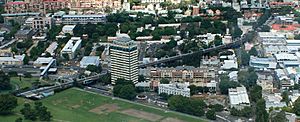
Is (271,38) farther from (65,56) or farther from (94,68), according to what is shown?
(65,56)

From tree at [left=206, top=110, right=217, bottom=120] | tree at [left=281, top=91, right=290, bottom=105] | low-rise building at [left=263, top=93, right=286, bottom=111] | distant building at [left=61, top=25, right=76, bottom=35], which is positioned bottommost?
tree at [left=206, top=110, right=217, bottom=120]

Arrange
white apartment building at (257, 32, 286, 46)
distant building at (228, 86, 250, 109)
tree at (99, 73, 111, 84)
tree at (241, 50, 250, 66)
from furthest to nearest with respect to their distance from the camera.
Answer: white apartment building at (257, 32, 286, 46) < tree at (241, 50, 250, 66) < tree at (99, 73, 111, 84) < distant building at (228, 86, 250, 109)

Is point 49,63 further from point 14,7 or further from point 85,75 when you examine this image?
point 14,7

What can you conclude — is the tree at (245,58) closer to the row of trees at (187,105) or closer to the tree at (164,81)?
the tree at (164,81)

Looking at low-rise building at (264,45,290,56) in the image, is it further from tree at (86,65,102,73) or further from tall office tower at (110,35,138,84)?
tree at (86,65,102,73)

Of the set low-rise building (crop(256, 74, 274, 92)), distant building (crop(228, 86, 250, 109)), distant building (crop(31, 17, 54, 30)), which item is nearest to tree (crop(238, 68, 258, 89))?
low-rise building (crop(256, 74, 274, 92))

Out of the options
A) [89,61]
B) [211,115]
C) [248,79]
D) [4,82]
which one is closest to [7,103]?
[4,82]
